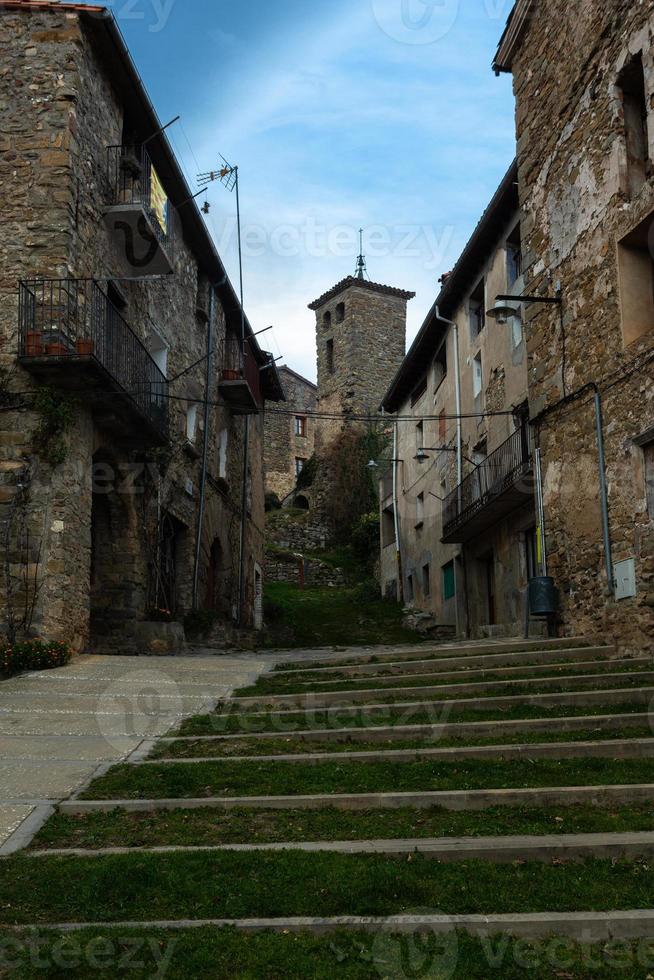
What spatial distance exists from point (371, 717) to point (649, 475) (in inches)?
186

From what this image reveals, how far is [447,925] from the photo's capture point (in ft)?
15.1

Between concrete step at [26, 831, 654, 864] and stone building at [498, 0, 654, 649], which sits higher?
stone building at [498, 0, 654, 649]

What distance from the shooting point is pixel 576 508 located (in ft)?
43.3

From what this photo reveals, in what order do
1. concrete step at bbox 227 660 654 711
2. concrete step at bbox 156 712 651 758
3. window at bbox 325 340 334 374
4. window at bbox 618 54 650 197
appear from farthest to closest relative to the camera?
window at bbox 325 340 334 374 < window at bbox 618 54 650 197 < concrete step at bbox 227 660 654 711 < concrete step at bbox 156 712 651 758

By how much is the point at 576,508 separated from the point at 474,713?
5.00 metres

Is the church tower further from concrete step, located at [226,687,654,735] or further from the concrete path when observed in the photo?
concrete step, located at [226,687,654,735]

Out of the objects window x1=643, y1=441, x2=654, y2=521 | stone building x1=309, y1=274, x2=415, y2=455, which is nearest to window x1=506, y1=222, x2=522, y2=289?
window x1=643, y1=441, x2=654, y2=521

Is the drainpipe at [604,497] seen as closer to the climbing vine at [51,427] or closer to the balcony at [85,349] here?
the balcony at [85,349]

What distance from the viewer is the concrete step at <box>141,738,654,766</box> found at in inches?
285

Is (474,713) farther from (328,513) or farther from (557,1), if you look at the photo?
(328,513)

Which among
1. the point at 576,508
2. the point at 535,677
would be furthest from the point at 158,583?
the point at 535,677

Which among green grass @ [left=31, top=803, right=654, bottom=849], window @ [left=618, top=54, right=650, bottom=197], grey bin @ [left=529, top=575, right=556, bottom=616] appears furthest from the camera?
grey bin @ [left=529, top=575, right=556, bottom=616]

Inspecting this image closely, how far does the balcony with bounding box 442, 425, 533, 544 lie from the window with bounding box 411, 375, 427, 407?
6.22 metres

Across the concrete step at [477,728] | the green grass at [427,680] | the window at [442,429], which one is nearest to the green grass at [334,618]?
the window at [442,429]
